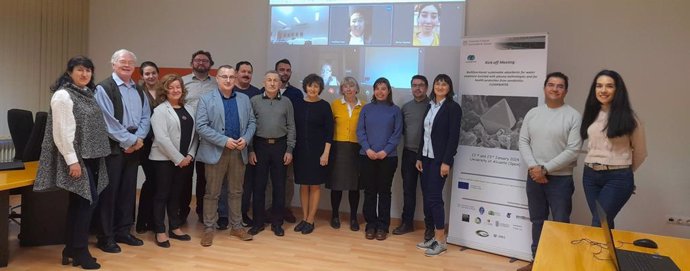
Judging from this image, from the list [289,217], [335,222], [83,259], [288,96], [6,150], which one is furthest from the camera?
[6,150]

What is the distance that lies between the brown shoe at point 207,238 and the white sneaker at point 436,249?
5.94 feet

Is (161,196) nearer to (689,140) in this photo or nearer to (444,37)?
(444,37)

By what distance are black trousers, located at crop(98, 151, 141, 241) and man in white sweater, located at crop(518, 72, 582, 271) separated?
3039 mm

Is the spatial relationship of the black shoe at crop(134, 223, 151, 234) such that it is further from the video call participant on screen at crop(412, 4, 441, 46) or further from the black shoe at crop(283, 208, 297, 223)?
the video call participant on screen at crop(412, 4, 441, 46)

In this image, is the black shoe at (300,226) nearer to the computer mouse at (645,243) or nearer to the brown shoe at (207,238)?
the brown shoe at (207,238)

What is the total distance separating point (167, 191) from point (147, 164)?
0.31 meters

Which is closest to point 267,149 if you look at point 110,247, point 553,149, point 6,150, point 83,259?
point 110,247

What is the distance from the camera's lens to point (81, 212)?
310cm

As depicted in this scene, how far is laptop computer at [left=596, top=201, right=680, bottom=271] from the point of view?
159 centimetres

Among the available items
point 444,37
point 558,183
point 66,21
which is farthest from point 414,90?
point 66,21

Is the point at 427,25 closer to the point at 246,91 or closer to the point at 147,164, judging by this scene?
the point at 246,91

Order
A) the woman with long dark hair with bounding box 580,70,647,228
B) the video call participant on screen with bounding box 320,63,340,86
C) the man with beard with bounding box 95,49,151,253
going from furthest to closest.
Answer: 1. the video call participant on screen with bounding box 320,63,340,86
2. the man with beard with bounding box 95,49,151,253
3. the woman with long dark hair with bounding box 580,70,647,228

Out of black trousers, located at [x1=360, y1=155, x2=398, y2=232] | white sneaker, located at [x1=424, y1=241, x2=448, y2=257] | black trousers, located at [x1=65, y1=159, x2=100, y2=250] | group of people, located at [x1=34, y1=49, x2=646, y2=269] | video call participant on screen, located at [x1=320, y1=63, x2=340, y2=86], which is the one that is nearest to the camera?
group of people, located at [x1=34, y1=49, x2=646, y2=269]

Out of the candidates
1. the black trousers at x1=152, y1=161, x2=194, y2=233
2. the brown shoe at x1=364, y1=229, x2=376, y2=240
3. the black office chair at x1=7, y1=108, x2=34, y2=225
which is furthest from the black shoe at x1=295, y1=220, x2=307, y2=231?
the black office chair at x1=7, y1=108, x2=34, y2=225
